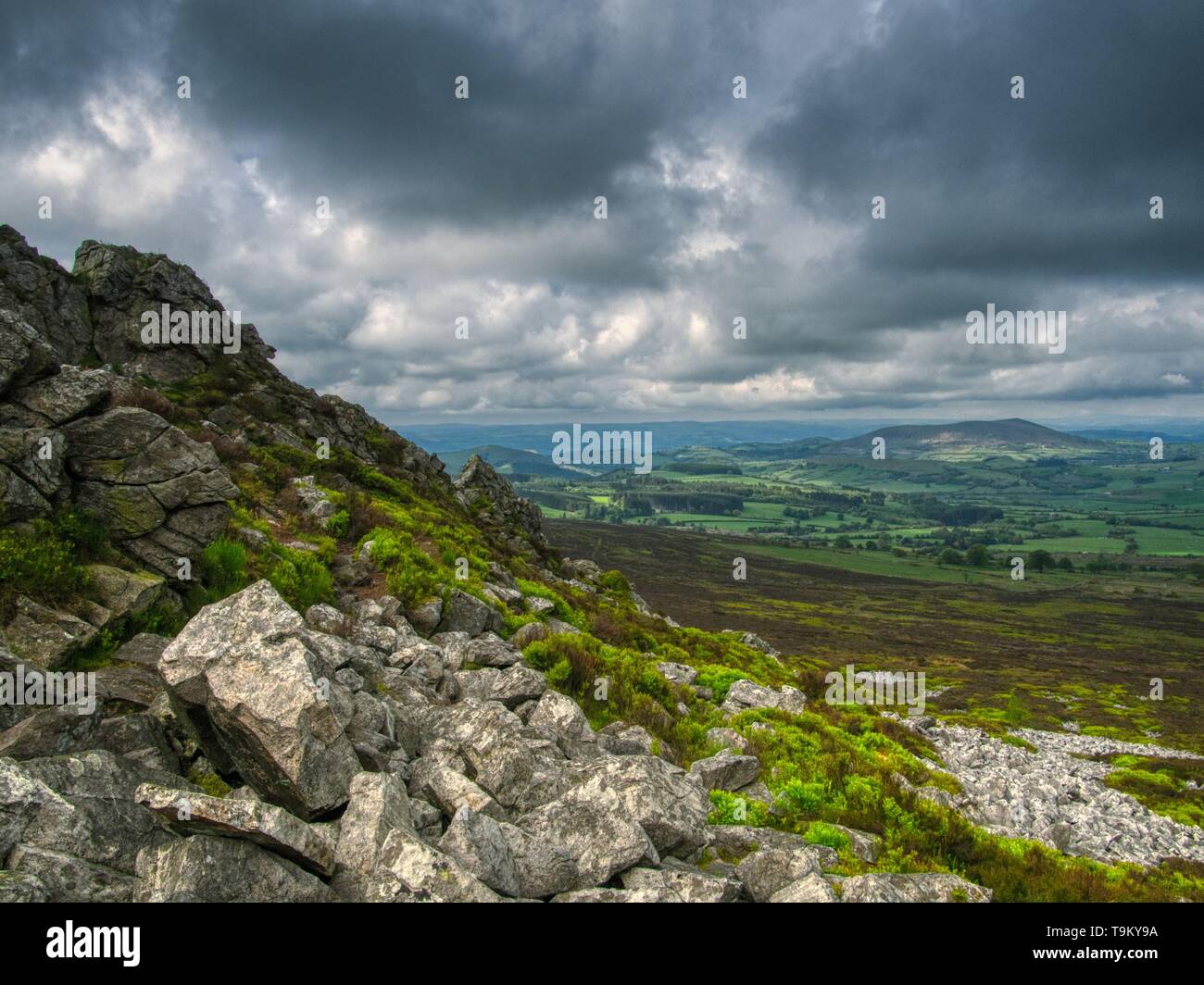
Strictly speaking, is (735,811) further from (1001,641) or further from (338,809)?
(1001,641)

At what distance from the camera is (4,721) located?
8422 mm

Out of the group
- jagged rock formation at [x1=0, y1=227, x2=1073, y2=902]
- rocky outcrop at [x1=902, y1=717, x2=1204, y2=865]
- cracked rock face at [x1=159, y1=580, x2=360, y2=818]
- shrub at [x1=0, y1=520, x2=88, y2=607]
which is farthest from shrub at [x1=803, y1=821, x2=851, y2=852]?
shrub at [x1=0, y1=520, x2=88, y2=607]

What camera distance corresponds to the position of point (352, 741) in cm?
926

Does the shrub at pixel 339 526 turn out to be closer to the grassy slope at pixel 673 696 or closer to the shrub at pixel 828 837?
the grassy slope at pixel 673 696

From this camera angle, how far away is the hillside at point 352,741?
679 centimetres

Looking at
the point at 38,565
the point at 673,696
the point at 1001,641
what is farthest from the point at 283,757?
the point at 1001,641

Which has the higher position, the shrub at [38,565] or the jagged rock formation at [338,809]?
the shrub at [38,565]

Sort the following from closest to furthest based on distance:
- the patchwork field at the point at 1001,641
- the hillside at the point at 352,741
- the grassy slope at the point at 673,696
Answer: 1. the hillside at the point at 352,741
2. the grassy slope at the point at 673,696
3. the patchwork field at the point at 1001,641

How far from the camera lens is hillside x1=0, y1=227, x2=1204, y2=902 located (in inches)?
267

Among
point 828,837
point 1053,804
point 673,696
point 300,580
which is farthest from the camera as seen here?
point 1053,804

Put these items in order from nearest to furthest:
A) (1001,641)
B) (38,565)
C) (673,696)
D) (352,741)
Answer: (352,741), (38,565), (673,696), (1001,641)

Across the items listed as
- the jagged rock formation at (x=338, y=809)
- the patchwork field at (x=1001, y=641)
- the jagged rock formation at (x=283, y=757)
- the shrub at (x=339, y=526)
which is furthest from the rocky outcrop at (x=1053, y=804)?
the shrub at (x=339, y=526)
